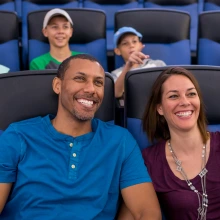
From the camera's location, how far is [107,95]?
160cm

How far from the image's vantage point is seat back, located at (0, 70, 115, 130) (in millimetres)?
1549

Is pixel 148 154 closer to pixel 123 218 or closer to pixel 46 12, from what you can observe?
pixel 123 218

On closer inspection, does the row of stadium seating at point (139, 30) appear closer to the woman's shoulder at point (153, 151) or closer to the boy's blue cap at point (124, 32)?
the boy's blue cap at point (124, 32)

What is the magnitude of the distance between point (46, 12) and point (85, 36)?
28cm

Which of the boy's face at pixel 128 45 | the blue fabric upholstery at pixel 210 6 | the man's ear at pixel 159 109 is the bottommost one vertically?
the man's ear at pixel 159 109

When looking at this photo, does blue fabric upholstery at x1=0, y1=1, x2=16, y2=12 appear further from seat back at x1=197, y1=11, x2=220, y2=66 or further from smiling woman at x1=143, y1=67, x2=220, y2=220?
smiling woman at x1=143, y1=67, x2=220, y2=220

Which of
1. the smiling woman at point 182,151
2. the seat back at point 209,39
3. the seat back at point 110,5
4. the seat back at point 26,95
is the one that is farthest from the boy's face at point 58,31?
the smiling woman at point 182,151

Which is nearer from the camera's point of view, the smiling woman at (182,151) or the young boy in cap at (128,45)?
the smiling woman at (182,151)

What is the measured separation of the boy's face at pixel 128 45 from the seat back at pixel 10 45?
602 millimetres

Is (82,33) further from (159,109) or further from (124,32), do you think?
(159,109)

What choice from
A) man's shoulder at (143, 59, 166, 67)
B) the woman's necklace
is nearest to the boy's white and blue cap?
man's shoulder at (143, 59, 166, 67)

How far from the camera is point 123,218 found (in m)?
1.47

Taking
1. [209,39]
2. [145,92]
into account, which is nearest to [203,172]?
[145,92]

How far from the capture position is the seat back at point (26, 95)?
61.0 inches
